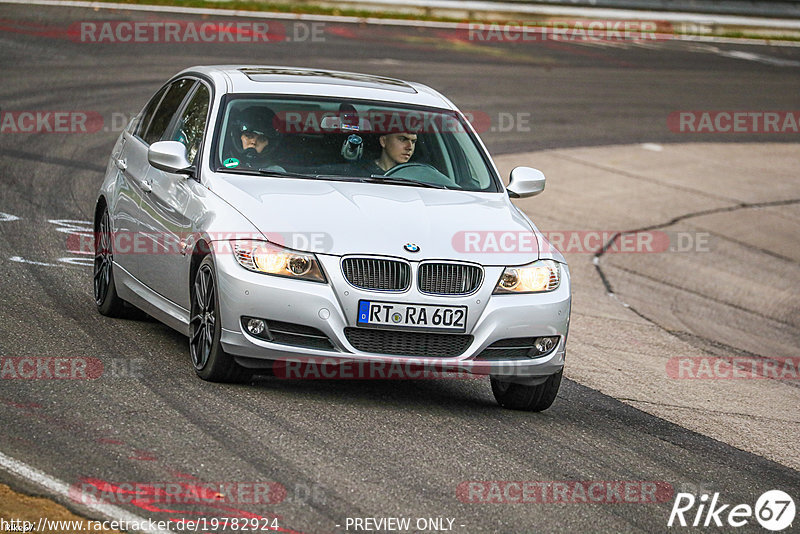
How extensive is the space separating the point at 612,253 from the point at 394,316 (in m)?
8.69

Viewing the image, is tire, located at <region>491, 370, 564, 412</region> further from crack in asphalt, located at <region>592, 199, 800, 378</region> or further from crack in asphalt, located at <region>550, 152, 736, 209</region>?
crack in asphalt, located at <region>550, 152, 736, 209</region>

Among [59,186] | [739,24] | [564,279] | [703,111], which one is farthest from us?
[739,24]

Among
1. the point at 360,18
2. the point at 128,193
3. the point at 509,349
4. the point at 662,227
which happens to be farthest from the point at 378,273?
the point at 360,18

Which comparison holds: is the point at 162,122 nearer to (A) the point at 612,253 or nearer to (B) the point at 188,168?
(B) the point at 188,168

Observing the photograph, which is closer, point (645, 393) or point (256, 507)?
point (256, 507)

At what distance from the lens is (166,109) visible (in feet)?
29.8

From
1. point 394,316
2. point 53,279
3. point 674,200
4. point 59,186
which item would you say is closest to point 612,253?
point 674,200

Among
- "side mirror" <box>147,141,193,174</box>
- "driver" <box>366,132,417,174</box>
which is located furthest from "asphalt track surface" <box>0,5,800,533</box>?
"driver" <box>366,132,417,174</box>

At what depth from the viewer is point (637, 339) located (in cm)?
1119

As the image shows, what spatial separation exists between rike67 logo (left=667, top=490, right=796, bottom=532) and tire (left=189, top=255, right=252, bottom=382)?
8.09ft

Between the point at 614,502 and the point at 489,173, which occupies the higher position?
the point at 489,173

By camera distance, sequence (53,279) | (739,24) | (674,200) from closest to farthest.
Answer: (53,279), (674,200), (739,24)
